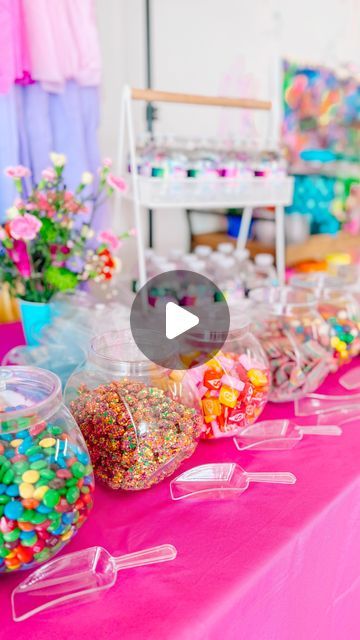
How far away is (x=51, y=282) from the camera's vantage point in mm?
1165

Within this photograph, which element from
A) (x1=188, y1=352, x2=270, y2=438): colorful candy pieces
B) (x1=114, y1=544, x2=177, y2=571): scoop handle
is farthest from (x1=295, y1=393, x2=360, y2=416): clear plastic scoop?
(x1=114, y1=544, x2=177, y2=571): scoop handle

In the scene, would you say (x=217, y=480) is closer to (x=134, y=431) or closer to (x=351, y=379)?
(x=134, y=431)

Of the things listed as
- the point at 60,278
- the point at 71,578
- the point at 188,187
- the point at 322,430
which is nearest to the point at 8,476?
the point at 71,578

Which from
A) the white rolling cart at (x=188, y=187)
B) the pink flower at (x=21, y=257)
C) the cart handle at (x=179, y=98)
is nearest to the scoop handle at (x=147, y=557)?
the pink flower at (x=21, y=257)

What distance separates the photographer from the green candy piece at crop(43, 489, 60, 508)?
1.79 ft

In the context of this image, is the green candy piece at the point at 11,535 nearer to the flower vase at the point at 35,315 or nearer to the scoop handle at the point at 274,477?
the scoop handle at the point at 274,477

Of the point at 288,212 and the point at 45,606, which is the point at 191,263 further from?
the point at 45,606

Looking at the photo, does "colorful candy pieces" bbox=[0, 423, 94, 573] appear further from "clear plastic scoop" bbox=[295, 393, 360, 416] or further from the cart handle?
the cart handle

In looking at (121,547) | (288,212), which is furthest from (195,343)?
(288,212)

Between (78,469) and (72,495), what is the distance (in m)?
0.03

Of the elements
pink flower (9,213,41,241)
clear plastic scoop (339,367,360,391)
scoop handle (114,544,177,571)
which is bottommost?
clear plastic scoop (339,367,360,391)

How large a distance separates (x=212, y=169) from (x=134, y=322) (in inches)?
39.5

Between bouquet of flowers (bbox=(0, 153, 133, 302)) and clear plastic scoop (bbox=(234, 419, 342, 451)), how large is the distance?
534 mm
